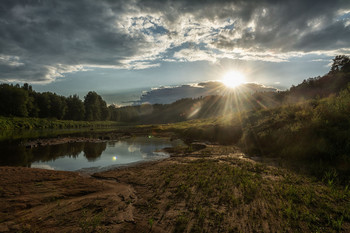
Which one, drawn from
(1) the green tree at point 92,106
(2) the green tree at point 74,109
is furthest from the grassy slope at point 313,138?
(1) the green tree at point 92,106

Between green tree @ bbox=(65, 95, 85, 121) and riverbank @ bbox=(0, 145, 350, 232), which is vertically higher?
green tree @ bbox=(65, 95, 85, 121)

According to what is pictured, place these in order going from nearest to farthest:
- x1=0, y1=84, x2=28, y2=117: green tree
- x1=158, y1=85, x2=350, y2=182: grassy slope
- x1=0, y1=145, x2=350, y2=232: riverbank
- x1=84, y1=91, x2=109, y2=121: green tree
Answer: x1=0, y1=145, x2=350, y2=232: riverbank < x1=158, y1=85, x2=350, y2=182: grassy slope < x1=0, y1=84, x2=28, y2=117: green tree < x1=84, y1=91, x2=109, y2=121: green tree

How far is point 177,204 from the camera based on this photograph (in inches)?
358

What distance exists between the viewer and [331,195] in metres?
9.07

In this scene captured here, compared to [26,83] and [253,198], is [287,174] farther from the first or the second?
[26,83]

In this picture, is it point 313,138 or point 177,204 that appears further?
point 313,138

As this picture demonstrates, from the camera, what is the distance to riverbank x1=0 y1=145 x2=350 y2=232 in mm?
7133

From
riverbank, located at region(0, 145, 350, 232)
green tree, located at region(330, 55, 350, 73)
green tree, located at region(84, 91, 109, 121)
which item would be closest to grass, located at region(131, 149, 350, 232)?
riverbank, located at region(0, 145, 350, 232)

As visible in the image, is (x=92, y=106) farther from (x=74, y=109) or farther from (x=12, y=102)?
(x=12, y=102)

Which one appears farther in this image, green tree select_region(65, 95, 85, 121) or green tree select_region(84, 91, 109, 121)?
green tree select_region(84, 91, 109, 121)

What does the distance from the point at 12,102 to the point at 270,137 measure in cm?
10344

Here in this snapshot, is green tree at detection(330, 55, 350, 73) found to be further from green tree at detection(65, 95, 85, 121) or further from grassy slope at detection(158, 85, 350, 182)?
green tree at detection(65, 95, 85, 121)

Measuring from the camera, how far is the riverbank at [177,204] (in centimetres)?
713

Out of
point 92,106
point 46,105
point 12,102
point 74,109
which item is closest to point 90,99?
point 92,106
